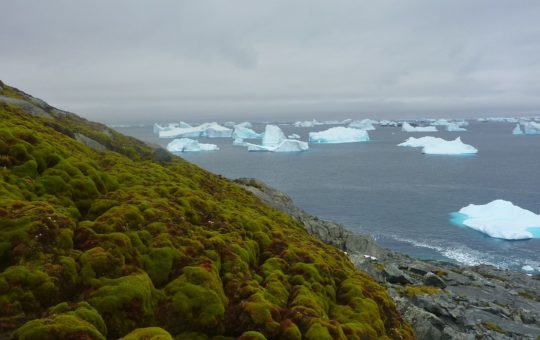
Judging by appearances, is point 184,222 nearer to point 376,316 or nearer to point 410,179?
point 376,316

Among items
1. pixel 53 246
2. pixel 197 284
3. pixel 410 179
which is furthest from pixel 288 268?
pixel 410 179

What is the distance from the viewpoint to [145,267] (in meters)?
15.3

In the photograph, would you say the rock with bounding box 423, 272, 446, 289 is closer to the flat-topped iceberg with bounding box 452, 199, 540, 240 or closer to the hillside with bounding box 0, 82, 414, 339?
the hillside with bounding box 0, 82, 414, 339

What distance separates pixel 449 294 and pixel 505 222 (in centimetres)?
5024

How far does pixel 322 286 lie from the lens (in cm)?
1864

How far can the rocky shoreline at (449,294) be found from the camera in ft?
86.2

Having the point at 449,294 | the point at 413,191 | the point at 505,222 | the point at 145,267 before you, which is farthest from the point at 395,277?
the point at 413,191

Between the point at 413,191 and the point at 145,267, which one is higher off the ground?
the point at 145,267

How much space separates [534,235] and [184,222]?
3156 inches

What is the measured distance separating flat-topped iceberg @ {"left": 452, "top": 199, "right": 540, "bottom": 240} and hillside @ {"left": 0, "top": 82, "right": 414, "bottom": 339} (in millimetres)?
67680

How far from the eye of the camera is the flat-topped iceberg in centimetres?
7650

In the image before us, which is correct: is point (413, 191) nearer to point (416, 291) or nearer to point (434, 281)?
point (434, 281)

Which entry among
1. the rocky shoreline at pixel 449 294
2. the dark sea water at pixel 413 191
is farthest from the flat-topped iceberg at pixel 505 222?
the rocky shoreline at pixel 449 294

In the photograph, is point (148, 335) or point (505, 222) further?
point (505, 222)
